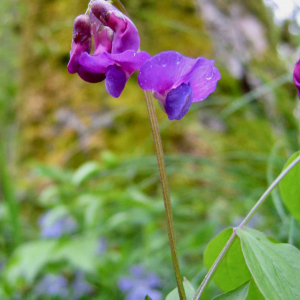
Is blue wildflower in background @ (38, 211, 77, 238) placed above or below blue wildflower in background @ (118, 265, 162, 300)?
below

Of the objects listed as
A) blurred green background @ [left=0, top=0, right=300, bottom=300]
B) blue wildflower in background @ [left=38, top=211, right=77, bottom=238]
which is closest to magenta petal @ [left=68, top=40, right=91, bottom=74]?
blurred green background @ [left=0, top=0, right=300, bottom=300]

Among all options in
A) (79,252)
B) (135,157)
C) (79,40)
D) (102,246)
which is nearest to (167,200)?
(79,40)

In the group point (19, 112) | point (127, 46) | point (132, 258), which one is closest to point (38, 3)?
point (19, 112)

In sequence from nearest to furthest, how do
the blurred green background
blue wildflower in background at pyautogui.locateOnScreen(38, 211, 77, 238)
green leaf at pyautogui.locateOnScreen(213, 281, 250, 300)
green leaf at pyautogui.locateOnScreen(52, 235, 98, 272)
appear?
green leaf at pyautogui.locateOnScreen(213, 281, 250, 300), green leaf at pyautogui.locateOnScreen(52, 235, 98, 272), the blurred green background, blue wildflower in background at pyautogui.locateOnScreen(38, 211, 77, 238)

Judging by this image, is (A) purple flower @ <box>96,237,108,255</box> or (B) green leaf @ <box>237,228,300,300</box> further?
(A) purple flower @ <box>96,237,108,255</box>

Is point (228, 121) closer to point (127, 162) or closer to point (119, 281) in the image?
point (127, 162)

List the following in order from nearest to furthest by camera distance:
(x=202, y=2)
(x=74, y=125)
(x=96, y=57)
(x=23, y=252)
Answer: (x=96, y=57) → (x=23, y=252) → (x=74, y=125) → (x=202, y=2)

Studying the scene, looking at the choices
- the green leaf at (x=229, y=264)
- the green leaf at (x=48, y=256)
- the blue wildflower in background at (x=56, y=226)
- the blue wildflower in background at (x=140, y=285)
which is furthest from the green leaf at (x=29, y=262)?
the green leaf at (x=229, y=264)

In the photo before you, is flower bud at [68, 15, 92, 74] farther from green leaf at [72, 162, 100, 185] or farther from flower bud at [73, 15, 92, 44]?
green leaf at [72, 162, 100, 185]
